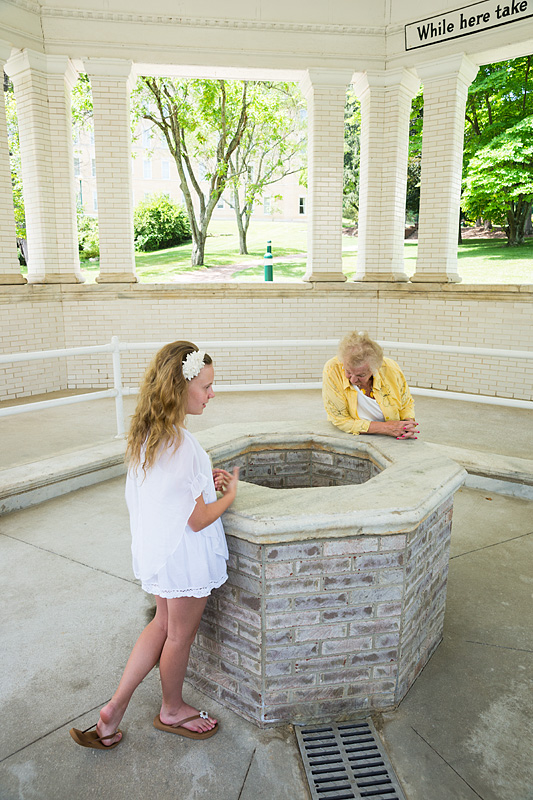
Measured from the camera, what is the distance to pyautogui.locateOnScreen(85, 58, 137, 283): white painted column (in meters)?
7.95

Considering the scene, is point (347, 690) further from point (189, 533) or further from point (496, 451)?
point (496, 451)

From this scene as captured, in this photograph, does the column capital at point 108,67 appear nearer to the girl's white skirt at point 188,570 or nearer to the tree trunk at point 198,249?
the girl's white skirt at point 188,570

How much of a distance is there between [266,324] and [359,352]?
18.9 ft

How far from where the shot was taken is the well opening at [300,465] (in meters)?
3.16

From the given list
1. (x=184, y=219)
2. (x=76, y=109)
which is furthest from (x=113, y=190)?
(x=184, y=219)

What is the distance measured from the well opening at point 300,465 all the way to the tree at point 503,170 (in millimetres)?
14765

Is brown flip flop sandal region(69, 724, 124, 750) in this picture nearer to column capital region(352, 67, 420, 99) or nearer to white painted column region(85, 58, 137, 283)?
white painted column region(85, 58, 137, 283)

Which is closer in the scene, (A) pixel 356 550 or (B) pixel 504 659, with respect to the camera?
(A) pixel 356 550

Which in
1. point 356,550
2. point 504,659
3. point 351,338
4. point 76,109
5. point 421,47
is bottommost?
point 504,659

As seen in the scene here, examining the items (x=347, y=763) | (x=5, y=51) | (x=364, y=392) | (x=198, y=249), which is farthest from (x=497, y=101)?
(x=347, y=763)

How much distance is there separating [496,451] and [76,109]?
576 inches

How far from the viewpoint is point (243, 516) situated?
81.7 inches

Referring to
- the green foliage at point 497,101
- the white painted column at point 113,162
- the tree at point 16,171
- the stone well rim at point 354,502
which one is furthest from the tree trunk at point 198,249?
the stone well rim at point 354,502

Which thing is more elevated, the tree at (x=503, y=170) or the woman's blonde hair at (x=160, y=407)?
the tree at (x=503, y=170)
